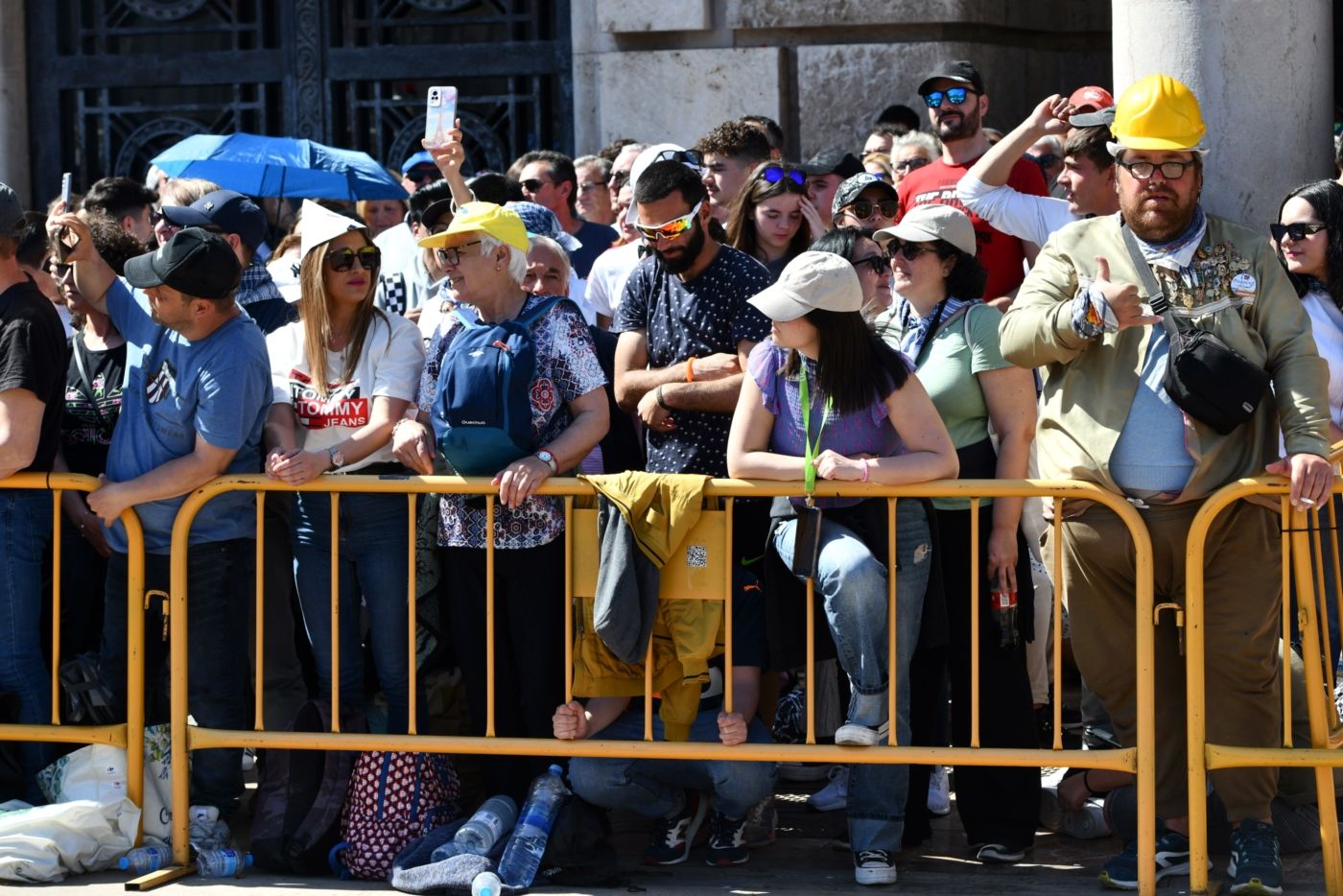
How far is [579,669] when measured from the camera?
5.82 meters

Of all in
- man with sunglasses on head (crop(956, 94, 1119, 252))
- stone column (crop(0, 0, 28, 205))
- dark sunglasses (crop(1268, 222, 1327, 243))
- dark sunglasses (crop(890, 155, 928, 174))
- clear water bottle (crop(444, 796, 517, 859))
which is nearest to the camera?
clear water bottle (crop(444, 796, 517, 859))

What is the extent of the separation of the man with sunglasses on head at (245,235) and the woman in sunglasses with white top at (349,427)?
2.00 feet

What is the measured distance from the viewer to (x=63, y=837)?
18.7 feet

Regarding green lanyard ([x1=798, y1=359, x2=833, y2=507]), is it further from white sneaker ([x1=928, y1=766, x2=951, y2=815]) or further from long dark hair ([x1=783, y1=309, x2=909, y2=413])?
white sneaker ([x1=928, y1=766, x2=951, y2=815])

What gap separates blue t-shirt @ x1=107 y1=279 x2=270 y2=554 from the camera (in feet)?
19.3

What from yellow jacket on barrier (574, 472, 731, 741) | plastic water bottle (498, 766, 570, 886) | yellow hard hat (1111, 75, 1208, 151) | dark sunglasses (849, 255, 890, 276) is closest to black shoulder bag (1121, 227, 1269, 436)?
yellow hard hat (1111, 75, 1208, 151)

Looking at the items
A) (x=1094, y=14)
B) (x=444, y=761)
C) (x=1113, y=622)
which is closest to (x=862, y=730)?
(x=1113, y=622)

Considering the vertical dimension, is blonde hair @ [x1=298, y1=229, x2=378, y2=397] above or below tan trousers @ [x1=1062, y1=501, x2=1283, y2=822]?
above

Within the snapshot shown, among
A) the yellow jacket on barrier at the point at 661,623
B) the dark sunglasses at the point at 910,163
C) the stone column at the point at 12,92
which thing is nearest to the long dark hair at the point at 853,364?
the yellow jacket on barrier at the point at 661,623

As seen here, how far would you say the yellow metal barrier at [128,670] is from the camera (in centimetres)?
587

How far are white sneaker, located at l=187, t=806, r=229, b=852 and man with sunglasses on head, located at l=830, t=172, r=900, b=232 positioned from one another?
2.90 meters

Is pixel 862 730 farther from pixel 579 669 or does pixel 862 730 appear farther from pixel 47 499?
pixel 47 499

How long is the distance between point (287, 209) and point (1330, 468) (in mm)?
5952

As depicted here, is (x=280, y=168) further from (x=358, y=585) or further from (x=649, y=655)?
(x=649, y=655)
